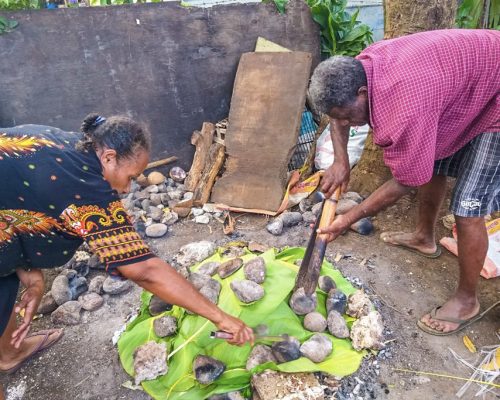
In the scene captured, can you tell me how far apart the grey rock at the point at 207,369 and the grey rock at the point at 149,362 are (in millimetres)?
204

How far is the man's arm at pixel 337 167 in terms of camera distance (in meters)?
2.51

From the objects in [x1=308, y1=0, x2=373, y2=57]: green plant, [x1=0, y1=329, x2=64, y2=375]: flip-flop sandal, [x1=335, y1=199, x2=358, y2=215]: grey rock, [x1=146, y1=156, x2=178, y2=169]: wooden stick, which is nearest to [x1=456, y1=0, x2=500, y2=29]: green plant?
[x1=308, y1=0, x2=373, y2=57]: green plant

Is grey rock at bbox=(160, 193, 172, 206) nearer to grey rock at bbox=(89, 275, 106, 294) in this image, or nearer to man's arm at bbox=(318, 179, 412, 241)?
grey rock at bbox=(89, 275, 106, 294)

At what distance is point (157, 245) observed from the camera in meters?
3.56

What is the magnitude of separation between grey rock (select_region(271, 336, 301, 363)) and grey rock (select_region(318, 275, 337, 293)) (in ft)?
1.69

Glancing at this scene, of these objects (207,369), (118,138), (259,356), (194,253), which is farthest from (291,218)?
(118,138)

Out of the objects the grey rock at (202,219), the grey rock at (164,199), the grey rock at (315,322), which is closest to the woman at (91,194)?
the grey rock at (315,322)

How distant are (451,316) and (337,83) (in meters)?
1.68

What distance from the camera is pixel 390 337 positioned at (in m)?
2.41

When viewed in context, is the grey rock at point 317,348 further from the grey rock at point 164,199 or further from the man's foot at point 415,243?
the grey rock at point 164,199

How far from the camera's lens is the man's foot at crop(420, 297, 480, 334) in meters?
2.42

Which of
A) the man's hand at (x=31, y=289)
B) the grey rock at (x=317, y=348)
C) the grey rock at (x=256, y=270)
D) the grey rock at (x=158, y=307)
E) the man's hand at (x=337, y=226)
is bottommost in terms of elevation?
the grey rock at (x=317, y=348)

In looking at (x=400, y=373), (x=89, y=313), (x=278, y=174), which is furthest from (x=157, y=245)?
(x=400, y=373)

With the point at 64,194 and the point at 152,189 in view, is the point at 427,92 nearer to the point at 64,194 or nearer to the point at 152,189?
the point at 64,194
